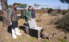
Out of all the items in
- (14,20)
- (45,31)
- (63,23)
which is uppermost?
(14,20)

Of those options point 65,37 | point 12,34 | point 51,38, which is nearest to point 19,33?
point 12,34

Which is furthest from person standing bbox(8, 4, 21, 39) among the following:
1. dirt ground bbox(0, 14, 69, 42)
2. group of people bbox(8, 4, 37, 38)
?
dirt ground bbox(0, 14, 69, 42)

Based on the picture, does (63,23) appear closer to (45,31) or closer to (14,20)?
(45,31)

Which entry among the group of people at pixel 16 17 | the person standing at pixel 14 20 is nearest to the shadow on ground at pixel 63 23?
the group of people at pixel 16 17

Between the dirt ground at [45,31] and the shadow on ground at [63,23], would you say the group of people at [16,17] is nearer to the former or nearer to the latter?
the dirt ground at [45,31]

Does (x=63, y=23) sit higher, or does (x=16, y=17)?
(x=16, y=17)

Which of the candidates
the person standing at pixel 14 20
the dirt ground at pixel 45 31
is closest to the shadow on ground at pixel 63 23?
the dirt ground at pixel 45 31

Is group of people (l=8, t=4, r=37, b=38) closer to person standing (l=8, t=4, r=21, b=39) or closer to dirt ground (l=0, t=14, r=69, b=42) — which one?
person standing (l=8, t=4, r=21, b=39)

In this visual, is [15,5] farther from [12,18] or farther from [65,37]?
[65,37]

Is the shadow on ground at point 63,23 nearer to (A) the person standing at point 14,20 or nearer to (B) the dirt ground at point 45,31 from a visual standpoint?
(B) the dirt ground at point 45,31

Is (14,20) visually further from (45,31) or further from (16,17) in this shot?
(45,31)

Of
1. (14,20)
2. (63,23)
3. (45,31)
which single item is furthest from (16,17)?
(63,23)

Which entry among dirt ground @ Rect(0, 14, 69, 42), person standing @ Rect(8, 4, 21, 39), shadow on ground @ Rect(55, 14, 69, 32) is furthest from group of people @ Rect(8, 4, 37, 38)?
shadow on ground @ Rect(55, 14, 69, 32)

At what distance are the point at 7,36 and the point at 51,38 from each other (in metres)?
1.21
